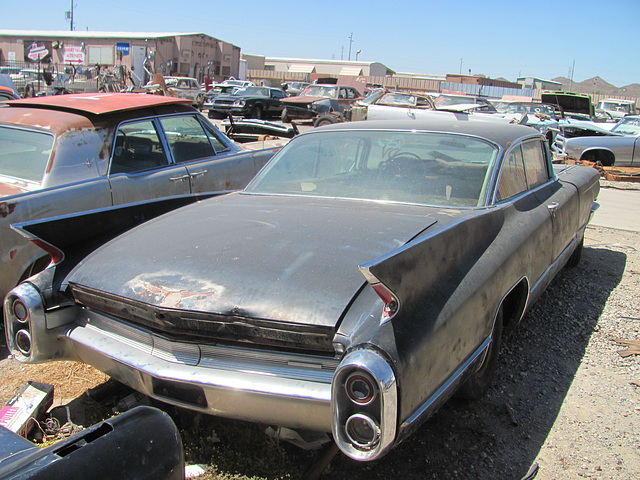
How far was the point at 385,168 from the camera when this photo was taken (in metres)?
3.41

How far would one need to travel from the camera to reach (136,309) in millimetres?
2248

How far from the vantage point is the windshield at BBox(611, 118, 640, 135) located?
44.1 feet

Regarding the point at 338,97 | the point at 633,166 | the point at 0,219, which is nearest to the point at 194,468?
the point at 0,219

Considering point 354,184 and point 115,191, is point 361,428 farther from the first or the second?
point 115,191

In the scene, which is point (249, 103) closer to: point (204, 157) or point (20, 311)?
point (204, 157)

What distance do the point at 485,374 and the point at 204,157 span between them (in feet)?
11.7

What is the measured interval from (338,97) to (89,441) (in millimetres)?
20261

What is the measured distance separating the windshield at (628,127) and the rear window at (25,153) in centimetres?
1361

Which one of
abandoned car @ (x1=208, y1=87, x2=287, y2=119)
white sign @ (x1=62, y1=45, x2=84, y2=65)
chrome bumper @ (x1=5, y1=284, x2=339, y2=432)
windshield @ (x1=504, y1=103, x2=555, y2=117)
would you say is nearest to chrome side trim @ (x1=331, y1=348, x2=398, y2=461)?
chrome bumper @ (x1=5, y1=284, x2=339, y2=432)

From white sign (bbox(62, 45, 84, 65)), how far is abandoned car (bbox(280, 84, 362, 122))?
33429 mm

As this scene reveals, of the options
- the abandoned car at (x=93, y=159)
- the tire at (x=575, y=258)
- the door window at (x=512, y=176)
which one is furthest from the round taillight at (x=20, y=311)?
the tire at (x=575, y=258)

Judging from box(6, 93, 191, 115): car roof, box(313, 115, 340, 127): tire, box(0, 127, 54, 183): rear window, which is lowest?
box(0, 127, 54, 183): rear window

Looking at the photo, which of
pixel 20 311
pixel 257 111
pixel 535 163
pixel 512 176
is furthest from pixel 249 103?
pixel 20 311

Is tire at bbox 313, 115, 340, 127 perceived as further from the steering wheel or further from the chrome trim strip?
the chrome trim strip
